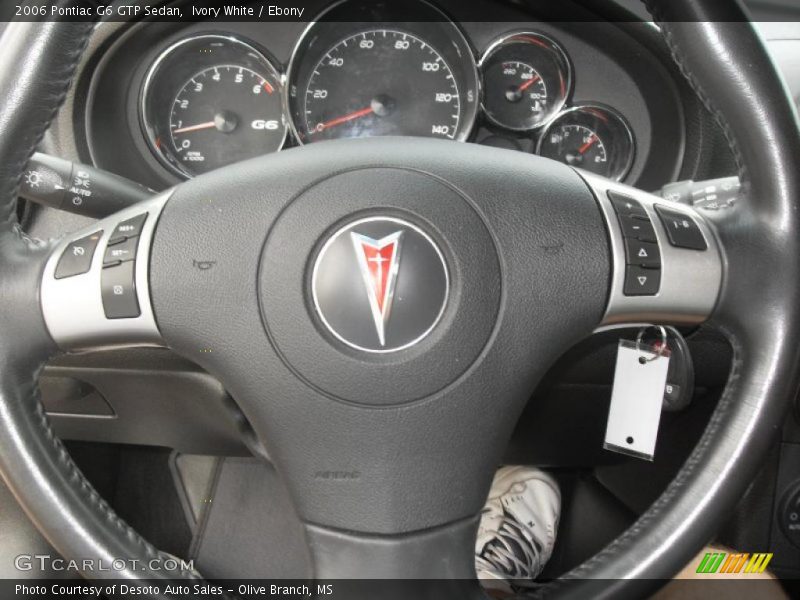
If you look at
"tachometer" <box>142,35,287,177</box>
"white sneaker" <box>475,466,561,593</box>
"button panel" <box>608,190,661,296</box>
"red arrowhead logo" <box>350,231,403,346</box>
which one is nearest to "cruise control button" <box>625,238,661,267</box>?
"button panel" <box>608,190,661,296</box>

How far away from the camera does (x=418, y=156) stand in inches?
35.1

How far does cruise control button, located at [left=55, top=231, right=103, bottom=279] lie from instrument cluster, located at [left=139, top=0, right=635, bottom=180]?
33.2 inches

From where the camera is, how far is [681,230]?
2.93ft

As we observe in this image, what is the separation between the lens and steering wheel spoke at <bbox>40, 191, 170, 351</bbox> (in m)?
0.86

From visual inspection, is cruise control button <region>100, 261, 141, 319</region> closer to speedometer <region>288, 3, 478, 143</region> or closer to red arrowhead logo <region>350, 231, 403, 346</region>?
red arrowhead logo <region>350, 231, 403, 346</region>

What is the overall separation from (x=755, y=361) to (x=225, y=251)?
557 millimetres

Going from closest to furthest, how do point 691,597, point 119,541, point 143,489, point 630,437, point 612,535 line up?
point 119,541 → point 630,437 → point 691,597 → point 612,535 → point 143,489

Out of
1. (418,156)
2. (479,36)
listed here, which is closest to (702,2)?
(418,156)

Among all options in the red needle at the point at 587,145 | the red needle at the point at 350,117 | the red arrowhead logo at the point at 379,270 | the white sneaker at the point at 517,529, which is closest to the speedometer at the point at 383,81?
the red needle at the point at 350,117

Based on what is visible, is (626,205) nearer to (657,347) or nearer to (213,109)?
(657,347)

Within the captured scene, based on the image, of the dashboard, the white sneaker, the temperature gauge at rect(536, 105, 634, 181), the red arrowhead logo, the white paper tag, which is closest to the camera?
the red arrowhead logo

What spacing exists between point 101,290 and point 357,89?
3.25ft

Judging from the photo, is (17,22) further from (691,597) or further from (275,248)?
(691,597)

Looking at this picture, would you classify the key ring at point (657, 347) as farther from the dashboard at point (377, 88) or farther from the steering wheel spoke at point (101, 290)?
the dashboard at point (377, 88)
